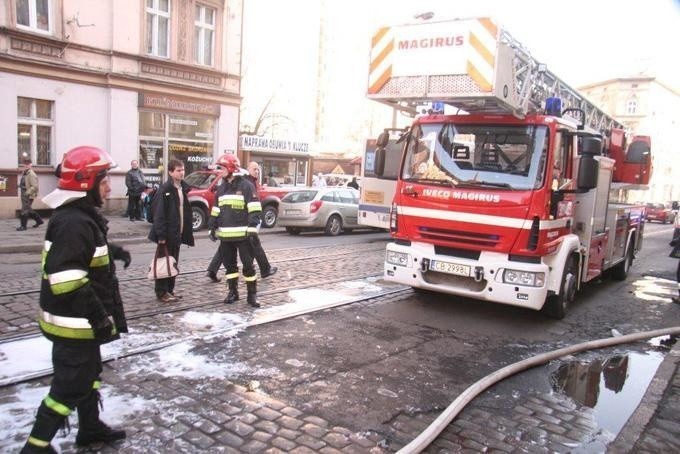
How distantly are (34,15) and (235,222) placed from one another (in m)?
13.2

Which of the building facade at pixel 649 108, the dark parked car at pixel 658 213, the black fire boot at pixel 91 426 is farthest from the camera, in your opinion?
the building facade at pixel 649 108

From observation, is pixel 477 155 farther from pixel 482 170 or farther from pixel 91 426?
pixel 91 426

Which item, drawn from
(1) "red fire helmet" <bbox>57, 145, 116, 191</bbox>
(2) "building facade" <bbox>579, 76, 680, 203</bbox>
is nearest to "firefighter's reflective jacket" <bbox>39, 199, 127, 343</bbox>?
(1) "red fire helmet" <bbox>57, 145, 116, 191</bbox>

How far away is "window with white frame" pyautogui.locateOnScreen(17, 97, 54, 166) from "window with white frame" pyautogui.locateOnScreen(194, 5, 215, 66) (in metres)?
6.08

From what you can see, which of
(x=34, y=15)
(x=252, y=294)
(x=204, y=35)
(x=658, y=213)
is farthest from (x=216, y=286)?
(x=658, y=213)

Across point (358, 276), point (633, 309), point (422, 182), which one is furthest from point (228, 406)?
point (633, 309)

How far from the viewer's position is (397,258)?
752 centimetres

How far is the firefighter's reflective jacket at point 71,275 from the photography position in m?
3.15

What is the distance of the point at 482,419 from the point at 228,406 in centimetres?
199

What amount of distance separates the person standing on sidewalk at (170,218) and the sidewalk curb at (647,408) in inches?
211

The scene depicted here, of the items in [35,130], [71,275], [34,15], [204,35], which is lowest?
[71,275]

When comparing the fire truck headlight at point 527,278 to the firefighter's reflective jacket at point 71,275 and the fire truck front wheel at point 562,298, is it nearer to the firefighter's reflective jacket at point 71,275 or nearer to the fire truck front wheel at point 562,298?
the fire truck front wheel at point 562,298

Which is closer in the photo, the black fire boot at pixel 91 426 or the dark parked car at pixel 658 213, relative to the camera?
the black fire boot at pixel 91 426

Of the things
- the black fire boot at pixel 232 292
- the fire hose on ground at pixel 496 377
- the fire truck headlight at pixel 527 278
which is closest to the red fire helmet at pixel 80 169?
the fire hose on ground at pixel 496 377
